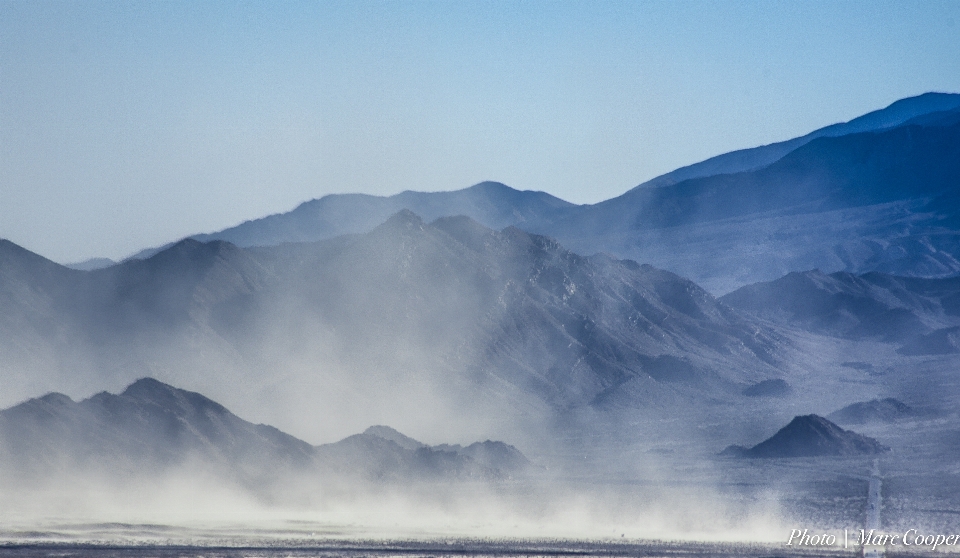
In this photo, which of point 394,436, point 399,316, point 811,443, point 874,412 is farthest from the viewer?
point 399,316

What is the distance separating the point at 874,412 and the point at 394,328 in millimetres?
35938

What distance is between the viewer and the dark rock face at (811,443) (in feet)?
235

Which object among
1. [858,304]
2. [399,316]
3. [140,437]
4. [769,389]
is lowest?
[140,437]

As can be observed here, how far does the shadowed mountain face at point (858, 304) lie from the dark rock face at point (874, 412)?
4591 centimetres

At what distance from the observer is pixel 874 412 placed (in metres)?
87.9

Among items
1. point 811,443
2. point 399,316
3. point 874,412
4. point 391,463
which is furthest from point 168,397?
point 874,412

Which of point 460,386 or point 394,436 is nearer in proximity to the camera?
point 394,436

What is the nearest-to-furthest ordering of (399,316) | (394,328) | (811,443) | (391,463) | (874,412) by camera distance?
(391,463) → (811,443) → (874,412) → (394,328) → (399,316)

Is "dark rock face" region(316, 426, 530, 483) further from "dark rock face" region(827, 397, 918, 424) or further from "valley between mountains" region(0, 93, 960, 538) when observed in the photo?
"dark rock face" region(827, 397, 918, 424)

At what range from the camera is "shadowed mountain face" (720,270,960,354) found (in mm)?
141250

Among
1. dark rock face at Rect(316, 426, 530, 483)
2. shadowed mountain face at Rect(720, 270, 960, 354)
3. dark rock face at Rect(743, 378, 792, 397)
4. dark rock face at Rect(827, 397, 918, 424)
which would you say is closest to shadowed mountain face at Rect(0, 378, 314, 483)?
dark rock face at Rect(316, 426, 530, 483)

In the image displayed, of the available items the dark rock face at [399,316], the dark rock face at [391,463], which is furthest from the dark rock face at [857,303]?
the dark rock face at [391,463]

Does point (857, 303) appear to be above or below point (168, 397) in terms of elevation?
above

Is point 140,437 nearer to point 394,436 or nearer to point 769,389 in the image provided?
point 394,436
